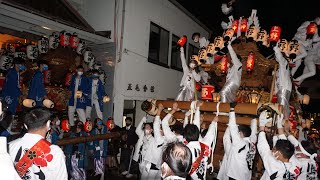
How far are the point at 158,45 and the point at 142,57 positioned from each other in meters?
2.33

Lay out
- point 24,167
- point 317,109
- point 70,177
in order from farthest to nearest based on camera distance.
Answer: point 317,109
point 70,177
point 24,167

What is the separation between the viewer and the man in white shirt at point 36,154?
3588 millimetres

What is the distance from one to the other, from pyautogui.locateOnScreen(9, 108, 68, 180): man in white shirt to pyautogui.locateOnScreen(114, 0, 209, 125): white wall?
8.69 m

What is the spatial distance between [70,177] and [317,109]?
21233 mm

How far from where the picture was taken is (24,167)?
3576 mm

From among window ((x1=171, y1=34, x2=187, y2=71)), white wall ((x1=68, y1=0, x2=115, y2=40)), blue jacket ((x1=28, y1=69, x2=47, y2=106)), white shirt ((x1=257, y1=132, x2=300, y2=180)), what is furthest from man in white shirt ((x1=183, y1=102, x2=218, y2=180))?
window ((x1=171, y1=34, x2=187, y2=71))

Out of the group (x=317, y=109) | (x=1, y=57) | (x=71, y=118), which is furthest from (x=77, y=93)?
(x=317, y=109)

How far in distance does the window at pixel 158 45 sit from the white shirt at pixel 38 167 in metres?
11.3

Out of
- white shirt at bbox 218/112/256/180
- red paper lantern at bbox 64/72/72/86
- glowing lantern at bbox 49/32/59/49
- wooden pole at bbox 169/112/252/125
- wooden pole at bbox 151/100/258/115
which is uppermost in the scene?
glowing lantern at bbox 49/32/59/49

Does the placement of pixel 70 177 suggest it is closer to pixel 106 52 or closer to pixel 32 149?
pixel 32 149

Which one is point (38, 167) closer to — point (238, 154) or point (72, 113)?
point (238, 154)

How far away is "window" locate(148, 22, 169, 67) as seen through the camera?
15.2 meters

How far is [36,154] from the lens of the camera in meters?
3.58

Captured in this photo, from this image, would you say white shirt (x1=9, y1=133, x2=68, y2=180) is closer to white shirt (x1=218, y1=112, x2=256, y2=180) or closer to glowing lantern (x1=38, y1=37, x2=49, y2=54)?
white shirt (x1=218, y1=112, x2=256, y2=180)
